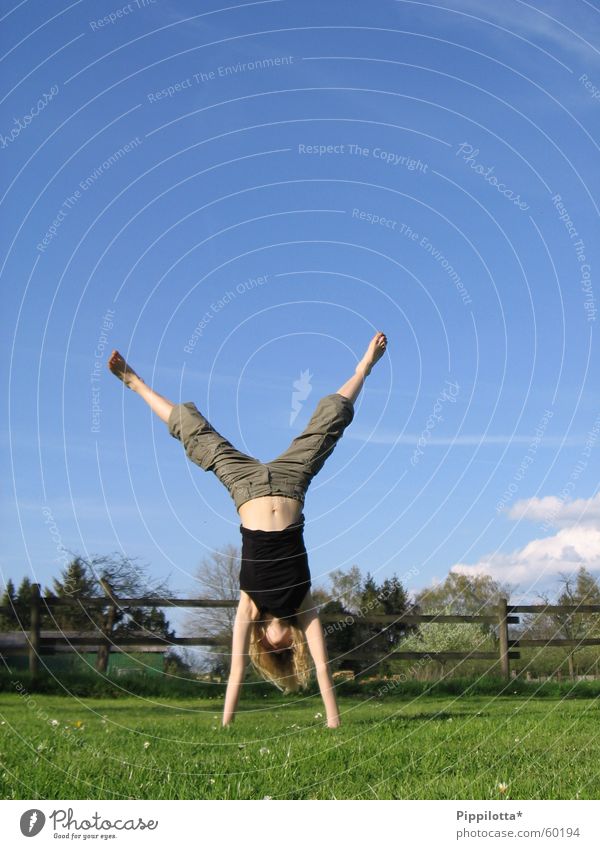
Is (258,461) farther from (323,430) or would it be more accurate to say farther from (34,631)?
(34,631)

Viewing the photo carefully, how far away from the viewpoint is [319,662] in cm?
649

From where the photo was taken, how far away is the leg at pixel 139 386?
23.4 ft

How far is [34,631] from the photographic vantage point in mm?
10023

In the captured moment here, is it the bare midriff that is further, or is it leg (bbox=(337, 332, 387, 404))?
leg (bbox=(337, 332, 387, 404))

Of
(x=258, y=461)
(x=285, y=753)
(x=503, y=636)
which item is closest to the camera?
(x=285, y=753)

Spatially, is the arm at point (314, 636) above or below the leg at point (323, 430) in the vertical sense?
below

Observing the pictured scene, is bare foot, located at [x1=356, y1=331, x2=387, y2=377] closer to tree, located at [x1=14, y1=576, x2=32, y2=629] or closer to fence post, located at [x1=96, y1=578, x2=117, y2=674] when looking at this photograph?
fence post, located at [x1=96, y1=578, x2=117, y2=674]

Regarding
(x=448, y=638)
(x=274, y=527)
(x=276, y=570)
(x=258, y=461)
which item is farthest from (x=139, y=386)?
(x=448, y=638)

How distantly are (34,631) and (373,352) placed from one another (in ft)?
17.6

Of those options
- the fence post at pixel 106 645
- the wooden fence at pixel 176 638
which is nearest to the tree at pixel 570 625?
the wooden fence at pixel 176 638

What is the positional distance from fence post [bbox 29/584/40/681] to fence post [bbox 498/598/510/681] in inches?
249

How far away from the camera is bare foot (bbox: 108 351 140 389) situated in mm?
7133

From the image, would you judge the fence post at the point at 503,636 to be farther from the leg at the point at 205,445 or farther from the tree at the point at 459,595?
the leg at the point at 205,445
